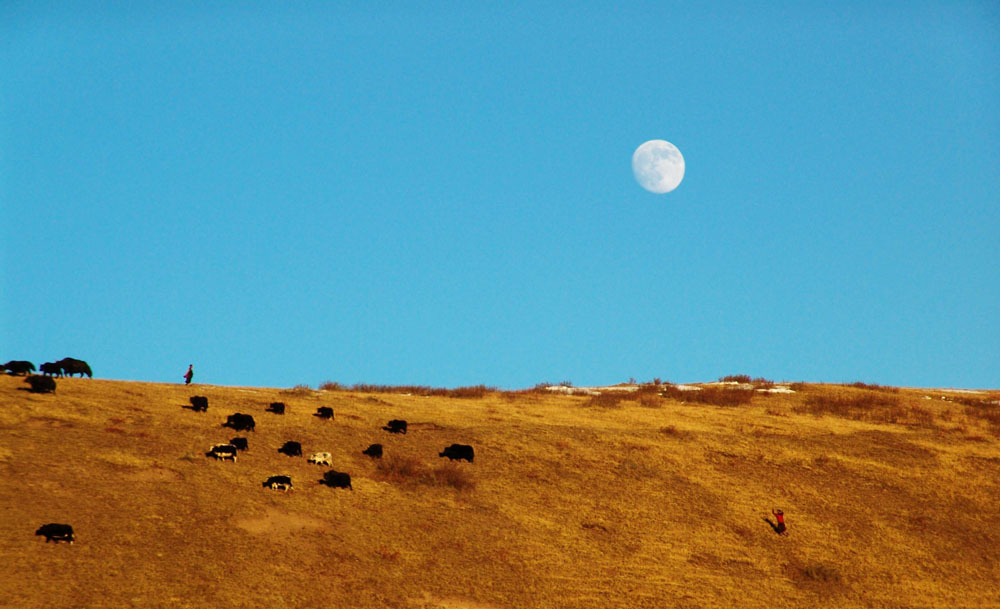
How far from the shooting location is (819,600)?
82.2 ft

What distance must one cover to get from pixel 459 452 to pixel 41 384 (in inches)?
735

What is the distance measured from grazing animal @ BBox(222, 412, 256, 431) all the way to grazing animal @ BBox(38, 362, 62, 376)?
986cm

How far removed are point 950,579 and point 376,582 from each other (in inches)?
848

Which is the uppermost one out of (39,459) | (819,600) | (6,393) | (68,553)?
(6,393)

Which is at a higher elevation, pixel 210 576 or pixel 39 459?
pixel 39 459

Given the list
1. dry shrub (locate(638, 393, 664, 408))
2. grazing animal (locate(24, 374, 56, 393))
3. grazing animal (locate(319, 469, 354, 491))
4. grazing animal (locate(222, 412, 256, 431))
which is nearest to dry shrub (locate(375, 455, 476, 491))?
grazing animal (locate(319, 469, 354, 491))

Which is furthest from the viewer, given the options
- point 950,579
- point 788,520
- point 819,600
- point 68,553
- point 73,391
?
point 73,391

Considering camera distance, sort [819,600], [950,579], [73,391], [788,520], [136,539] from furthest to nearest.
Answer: [73,391], [788,520], [950,579], [819,600], [136,539]

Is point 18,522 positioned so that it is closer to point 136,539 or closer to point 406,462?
point 136,539

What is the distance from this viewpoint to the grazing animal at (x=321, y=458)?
98.8ft

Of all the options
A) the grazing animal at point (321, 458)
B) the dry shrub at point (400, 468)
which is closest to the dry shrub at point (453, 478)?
the dry shrub at point (400, 468)

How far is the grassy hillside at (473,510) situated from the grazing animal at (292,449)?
0.46 m

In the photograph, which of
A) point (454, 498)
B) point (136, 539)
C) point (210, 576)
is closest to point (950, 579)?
point (454, 498)

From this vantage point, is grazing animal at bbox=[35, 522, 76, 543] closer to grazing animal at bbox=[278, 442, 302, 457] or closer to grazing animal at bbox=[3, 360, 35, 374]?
grazing animal at bbox=[278, 442, 302, 457]
